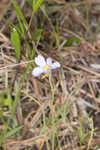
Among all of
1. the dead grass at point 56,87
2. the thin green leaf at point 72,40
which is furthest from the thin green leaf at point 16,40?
the thin green leaf at point 72,40

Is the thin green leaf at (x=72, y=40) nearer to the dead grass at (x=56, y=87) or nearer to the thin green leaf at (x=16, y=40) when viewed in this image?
the dead grass at (x=56, y=87)

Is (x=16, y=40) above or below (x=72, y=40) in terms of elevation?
above

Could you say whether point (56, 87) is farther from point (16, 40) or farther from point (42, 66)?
point (16, 40)

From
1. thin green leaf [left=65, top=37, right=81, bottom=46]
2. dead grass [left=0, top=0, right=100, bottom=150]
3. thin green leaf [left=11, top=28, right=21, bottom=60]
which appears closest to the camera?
thin green leaf [left=11, top=28, right=21, bottom=60]

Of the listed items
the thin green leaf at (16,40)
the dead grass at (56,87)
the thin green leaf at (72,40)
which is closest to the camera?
A: the thin green leaf at (16,40)

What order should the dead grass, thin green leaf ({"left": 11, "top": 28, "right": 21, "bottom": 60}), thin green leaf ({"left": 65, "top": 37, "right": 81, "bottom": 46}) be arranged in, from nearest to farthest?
1. thin green leaf ({"left": 11, "top": 28, "right": 21, "bottom": 60})
2. the dead grass
3. thin green leaf ({"left": 65, "top": 37, "right": 81, "bottom": 46})

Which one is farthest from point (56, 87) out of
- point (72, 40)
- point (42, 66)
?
point (72, 40)

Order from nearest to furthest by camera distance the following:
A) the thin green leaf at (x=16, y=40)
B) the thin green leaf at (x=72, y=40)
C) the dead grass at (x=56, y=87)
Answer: the thin green leaf at (x=16, y=40), the dead grass at (x=56, y=87), the thin green leaf at (x=72, y=40)

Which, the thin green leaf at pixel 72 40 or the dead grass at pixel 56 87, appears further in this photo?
the thin green leaf at pixel 72 40

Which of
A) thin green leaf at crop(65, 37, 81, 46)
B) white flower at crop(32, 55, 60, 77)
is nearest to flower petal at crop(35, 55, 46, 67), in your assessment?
white flower at crop(32, 55, 60, 77)

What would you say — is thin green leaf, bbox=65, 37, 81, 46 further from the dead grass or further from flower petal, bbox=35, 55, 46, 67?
flower petal, bbox=35, 55, 46, 67

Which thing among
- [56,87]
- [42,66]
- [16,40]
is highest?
[16,40]

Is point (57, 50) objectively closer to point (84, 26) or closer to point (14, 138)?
point (84, 26)
